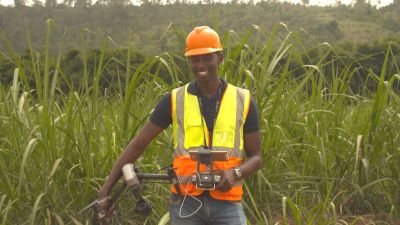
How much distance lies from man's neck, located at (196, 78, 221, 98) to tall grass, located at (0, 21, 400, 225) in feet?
2.69

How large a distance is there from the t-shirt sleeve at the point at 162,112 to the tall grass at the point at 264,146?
75 centimetres

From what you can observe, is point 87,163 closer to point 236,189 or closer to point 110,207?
point 110,207

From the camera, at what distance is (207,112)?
267 cm

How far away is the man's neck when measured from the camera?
8.81ft

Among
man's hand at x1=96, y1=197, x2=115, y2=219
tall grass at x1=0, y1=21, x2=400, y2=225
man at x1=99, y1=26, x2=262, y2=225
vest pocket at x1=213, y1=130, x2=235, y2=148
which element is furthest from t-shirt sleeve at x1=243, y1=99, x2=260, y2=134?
tall grass at x1=0, y1=21, x2=400, y2=225

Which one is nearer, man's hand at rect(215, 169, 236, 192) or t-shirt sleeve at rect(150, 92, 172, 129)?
man's hand at rect(215, 169, 236, 192)

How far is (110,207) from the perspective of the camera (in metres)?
2.67

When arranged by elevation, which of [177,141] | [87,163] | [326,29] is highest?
[177,141]

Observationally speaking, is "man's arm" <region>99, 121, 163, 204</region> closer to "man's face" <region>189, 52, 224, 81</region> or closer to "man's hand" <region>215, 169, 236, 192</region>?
"man's face" <region>189, 52, 224, 81</region>

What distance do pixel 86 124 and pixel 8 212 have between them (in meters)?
0.65

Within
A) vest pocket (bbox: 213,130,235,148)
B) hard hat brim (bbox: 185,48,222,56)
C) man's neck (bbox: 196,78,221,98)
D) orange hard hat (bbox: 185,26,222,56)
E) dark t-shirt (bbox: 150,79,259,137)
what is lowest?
vest pocket (bbox: 213,130,235,148)

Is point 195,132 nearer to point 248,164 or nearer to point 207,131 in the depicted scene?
point 207,131

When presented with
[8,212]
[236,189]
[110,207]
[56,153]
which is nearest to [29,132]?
[56,153]

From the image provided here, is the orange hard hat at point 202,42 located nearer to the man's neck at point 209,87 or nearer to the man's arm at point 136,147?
the man's neck at point 209,87
